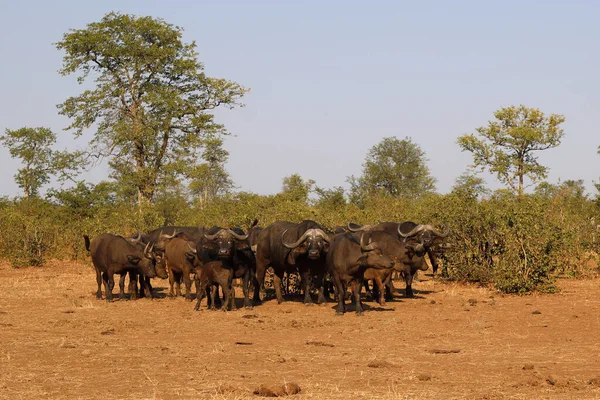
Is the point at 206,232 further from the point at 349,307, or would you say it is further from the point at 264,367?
the point at 264,367

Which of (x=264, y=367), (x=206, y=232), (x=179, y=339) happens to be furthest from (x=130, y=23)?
(x=264, y=367)

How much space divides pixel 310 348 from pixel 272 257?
588 cm

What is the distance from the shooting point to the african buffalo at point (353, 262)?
15188 millimetres

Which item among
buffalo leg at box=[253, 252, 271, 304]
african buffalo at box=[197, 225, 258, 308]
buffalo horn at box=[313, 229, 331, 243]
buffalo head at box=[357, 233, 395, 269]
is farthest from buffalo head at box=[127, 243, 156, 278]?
buffalo head at box=[357, 233, 395, 269]

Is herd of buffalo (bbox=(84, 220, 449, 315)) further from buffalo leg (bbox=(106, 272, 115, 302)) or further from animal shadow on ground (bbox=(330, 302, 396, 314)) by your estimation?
animal shadow on ground (bbox=(330, 302, 396, 314))

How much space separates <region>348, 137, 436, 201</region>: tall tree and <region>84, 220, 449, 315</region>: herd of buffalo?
131 ft

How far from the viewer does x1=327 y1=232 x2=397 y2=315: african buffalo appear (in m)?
15.2

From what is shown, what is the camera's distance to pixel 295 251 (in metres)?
16.7

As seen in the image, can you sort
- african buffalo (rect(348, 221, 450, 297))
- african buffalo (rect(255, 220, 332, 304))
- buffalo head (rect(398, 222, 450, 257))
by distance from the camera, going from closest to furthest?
african buffalo (rect(255, 220, 332, 304)) < african buffalo (rect(348, 221, 450, 297)) < buffalo head (rect(398, 222, 450, 257))

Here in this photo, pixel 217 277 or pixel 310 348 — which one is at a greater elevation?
pixel 217 277

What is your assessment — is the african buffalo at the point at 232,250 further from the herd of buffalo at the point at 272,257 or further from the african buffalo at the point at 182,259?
the african buffalo at the point at 182,259

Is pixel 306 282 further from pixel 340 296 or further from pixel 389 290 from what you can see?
pixel 340 296

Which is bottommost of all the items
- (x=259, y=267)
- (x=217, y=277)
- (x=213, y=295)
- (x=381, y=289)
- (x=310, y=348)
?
(x=310, y=348)

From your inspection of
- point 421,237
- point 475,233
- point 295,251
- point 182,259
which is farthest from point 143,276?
point 475,233
